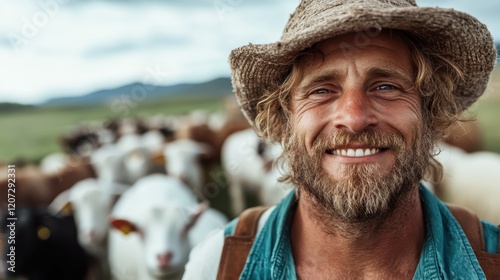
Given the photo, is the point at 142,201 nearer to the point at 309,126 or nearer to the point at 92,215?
the point at 92,215

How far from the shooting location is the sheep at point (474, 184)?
20.0ft

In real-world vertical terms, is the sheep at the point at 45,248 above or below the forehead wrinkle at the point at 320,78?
below

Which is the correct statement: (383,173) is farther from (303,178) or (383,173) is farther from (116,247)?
(116,247)

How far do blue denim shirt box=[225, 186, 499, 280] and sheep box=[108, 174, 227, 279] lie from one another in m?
2.78

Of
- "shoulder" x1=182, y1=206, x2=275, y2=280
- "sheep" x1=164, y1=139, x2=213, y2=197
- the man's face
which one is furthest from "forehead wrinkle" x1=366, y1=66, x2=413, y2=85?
"sheep" x1=164, y1=139, x2=213, y2=197

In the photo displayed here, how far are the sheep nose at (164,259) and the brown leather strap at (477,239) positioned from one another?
2997 millimetres

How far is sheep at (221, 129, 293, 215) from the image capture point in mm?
7973

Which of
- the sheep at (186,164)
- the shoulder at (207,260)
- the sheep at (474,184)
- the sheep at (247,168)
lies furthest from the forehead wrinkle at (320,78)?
the sheep at (186,164)

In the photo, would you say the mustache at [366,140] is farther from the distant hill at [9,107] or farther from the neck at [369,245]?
the distant hill at [9,107]

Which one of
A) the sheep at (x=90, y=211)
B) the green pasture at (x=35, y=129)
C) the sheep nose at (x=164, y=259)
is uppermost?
the green pasture at (x=35, y=129)

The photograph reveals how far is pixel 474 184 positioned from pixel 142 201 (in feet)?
12.8

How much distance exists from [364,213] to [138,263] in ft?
13.2

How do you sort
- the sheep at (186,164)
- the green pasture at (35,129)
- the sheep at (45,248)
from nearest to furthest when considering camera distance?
the sheep at (45,248), the sheep at (186,164), the green pasture at (35,129)

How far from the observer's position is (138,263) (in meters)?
5.41
